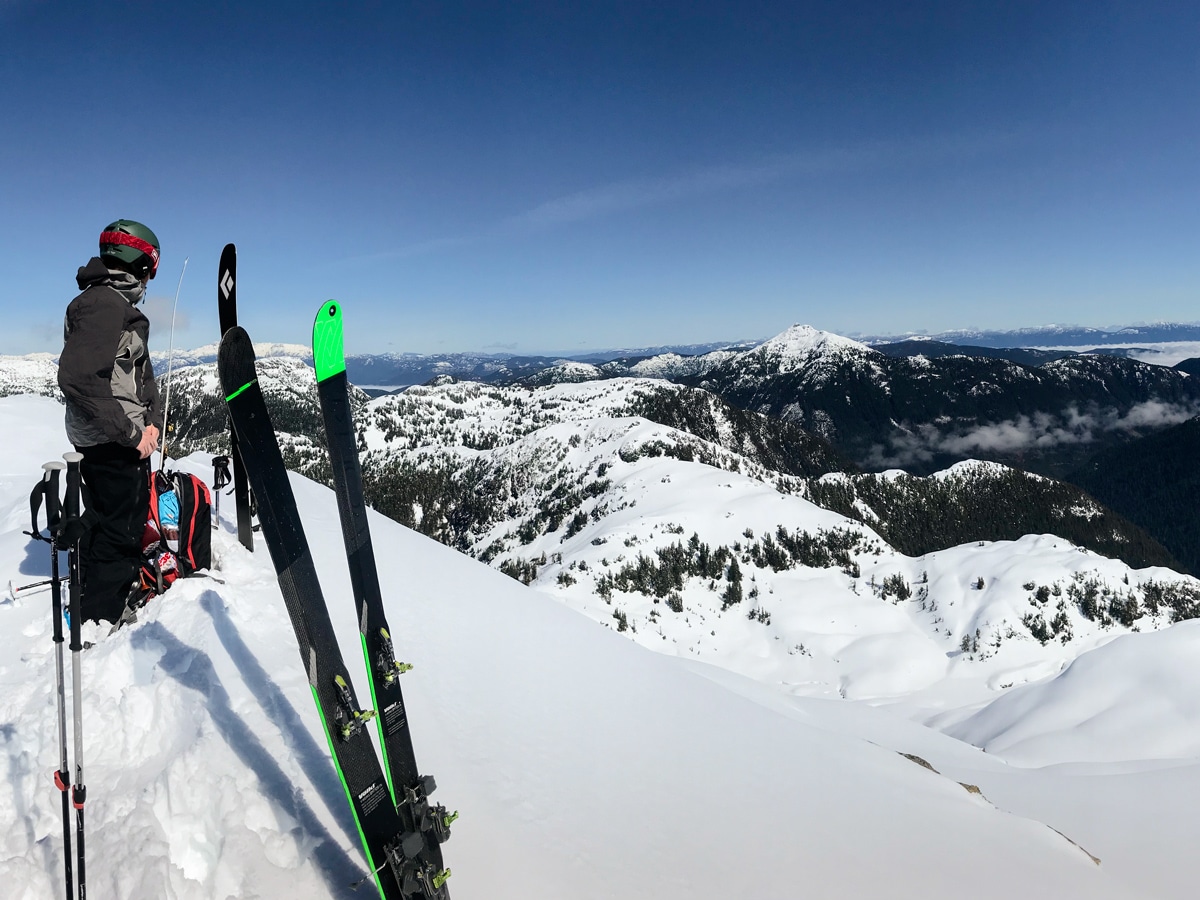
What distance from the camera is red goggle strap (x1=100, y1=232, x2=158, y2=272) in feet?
16.8

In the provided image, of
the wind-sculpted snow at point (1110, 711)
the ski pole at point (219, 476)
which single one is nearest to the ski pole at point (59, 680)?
the ski pole at point (219, 476)

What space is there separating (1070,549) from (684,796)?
95.0 metres

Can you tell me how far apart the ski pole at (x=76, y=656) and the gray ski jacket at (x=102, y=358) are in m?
1.46

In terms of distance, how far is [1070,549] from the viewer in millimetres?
76250

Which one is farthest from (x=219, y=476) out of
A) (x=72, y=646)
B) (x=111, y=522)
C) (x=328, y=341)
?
(x=72, y=646)

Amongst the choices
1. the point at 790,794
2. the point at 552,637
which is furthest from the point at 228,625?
the point at 790,794

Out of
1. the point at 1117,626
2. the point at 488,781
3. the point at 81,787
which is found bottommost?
the point at 1117,626

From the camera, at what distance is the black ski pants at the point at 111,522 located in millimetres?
5457

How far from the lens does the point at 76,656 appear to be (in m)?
3.50

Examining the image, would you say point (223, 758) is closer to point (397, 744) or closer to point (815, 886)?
point (397, 744)

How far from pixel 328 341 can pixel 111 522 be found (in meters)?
3.13

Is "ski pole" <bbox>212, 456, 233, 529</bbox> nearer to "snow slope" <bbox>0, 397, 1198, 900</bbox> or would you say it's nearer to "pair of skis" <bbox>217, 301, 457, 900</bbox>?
"snow slope" <bbox>0, 397, 1198, 900</bbox>

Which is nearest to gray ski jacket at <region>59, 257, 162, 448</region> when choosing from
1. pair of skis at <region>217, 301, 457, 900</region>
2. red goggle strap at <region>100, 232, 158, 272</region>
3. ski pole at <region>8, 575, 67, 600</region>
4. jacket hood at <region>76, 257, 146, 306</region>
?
jacket hood at <region>76, 257, 146, 306</region>

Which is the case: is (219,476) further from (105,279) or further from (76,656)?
(76,656)
